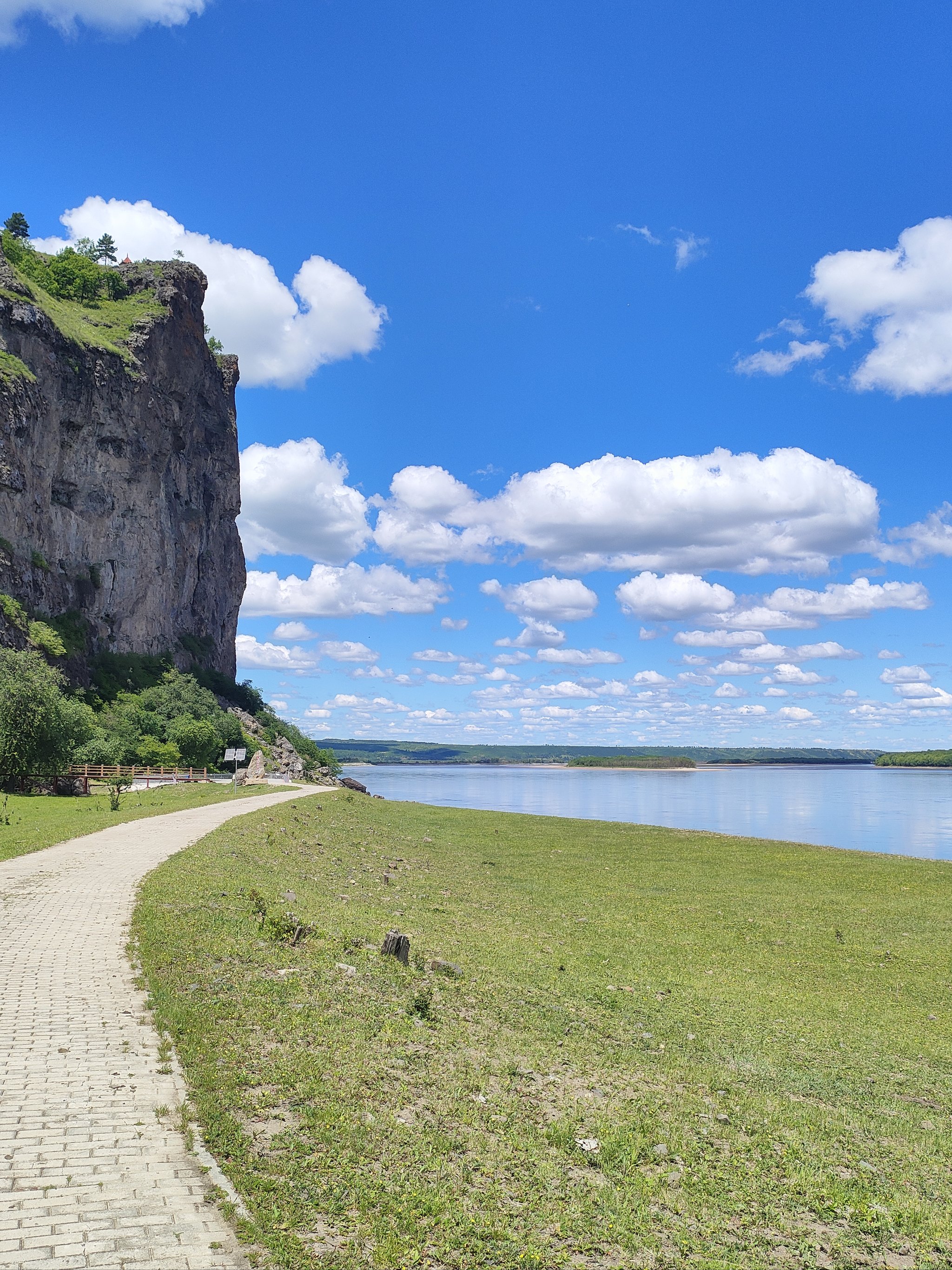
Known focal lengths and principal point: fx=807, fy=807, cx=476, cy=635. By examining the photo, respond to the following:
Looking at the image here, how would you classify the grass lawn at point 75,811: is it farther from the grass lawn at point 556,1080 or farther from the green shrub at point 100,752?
the green shrub at point 100,752

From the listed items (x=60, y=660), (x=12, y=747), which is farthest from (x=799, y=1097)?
(x=60, y=660)

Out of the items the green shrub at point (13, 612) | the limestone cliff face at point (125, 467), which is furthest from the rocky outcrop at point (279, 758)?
the green shrub at point (13, 612)

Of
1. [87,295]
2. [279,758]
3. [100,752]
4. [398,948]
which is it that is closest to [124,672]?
[279,758]

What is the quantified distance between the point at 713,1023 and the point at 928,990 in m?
5.80

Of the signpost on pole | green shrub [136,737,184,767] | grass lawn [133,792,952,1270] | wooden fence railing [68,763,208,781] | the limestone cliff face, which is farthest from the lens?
the limestone cliff face

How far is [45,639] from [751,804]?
229 feet

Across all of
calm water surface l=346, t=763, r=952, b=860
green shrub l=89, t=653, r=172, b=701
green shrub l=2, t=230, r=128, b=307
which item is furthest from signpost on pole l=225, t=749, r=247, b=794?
green shrub l=2, t=230, r=128, b=307

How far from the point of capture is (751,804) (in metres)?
85.1

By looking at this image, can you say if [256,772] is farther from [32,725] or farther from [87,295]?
[87,295]

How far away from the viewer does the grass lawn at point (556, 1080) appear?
6.24 meters

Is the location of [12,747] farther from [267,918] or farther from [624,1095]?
[624,1095]

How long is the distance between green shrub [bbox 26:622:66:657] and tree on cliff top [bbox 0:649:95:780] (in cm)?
1972

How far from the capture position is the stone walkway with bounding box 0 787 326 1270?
5.30m

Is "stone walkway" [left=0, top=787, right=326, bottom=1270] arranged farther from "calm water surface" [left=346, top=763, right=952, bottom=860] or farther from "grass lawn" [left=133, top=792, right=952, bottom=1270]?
"calm water surface" [left=346, top=763, right=952, bottom=860]
